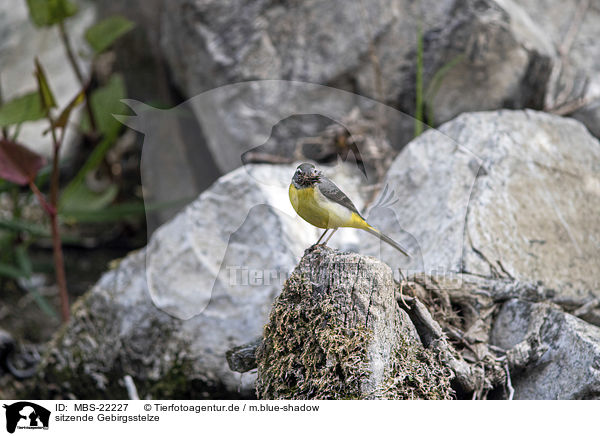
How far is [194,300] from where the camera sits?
1.89 m

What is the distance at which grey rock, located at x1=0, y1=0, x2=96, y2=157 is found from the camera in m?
3.27

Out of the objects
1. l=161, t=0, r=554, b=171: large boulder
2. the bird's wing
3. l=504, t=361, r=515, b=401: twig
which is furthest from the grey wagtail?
l=161, t=0, r=554, b=171: large boulder

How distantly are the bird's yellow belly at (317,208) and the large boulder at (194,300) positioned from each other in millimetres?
450

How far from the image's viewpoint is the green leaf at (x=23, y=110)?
6.67ft

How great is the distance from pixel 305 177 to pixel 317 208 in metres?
0.08

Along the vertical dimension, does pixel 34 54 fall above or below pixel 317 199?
below

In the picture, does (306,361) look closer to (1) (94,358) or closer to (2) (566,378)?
(2) (566,378)

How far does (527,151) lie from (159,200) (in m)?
1.47

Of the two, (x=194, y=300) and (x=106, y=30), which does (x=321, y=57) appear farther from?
(x=194, y=300)

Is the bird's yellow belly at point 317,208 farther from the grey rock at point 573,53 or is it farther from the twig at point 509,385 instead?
the grey rock at point 573,53

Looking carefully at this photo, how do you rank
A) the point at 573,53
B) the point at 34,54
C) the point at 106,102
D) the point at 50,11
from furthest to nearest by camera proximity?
1. the point at 34,54
2. the point at 106,102
3. the point at 573,53
4. the point at 50,11
